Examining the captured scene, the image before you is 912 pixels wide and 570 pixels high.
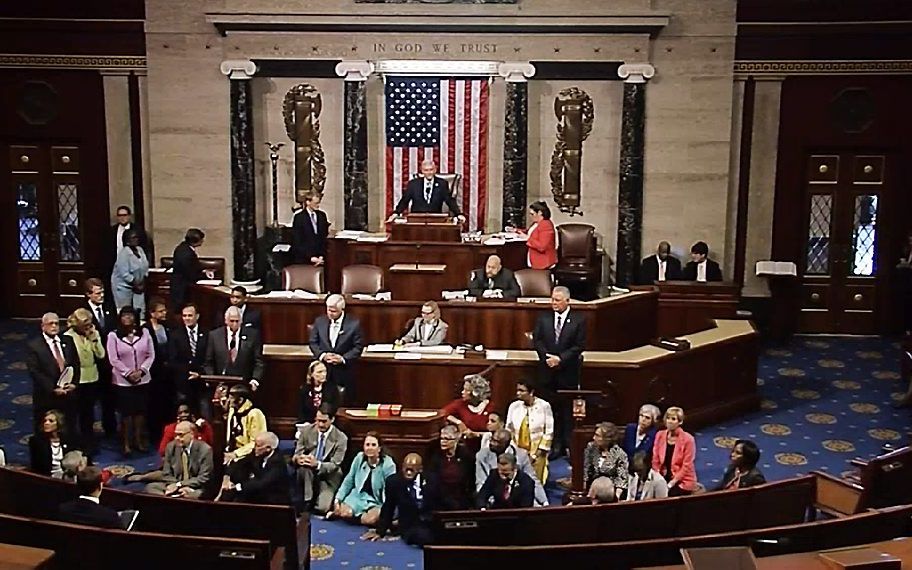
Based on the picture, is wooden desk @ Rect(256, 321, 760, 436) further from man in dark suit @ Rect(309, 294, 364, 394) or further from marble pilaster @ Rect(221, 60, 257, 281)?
marble pilaster @ Rect(221, 60, 257, 281)

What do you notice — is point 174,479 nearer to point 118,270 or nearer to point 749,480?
point 749,480

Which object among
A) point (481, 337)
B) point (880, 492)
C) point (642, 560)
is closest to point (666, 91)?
point (481, 337)

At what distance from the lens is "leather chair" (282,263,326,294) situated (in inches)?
549

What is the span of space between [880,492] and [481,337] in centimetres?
501

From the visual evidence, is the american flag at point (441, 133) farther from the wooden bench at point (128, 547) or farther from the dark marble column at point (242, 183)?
the wooden bench at point (128, 547)

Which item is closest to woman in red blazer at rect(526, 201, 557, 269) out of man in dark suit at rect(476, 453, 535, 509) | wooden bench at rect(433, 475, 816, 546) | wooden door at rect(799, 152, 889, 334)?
wooden door at rect(799, 152, 889, 334)

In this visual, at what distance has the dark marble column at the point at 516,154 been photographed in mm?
16484

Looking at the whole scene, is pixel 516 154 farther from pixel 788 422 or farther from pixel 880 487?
pixel 880 487

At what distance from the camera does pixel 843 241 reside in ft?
55.9

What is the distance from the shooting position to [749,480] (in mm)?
8719

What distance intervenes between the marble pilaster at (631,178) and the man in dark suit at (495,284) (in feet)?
13.1

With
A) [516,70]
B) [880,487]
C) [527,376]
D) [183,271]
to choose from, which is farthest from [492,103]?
[880,487]

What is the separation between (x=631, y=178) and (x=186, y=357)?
25.2ft

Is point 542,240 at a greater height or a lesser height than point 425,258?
greater
